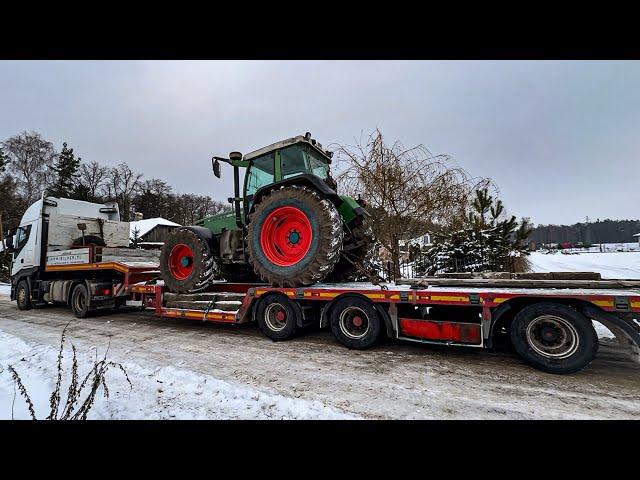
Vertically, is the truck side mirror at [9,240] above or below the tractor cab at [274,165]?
below

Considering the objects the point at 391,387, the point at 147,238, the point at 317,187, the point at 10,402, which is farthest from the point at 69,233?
the point at 147,238

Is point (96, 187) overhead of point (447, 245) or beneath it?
overhead

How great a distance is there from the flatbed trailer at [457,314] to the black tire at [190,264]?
10.2 inches

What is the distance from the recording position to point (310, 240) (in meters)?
5.44

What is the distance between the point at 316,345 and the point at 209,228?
381cm

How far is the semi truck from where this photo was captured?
3.61 meters

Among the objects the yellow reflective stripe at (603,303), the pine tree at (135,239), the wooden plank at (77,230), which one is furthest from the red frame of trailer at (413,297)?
the pine tree at (135,239)

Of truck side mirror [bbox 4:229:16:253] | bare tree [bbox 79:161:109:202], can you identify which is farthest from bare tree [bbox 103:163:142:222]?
truck side mirror [bbox 4:229:16:253]

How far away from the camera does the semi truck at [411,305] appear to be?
3611 mm

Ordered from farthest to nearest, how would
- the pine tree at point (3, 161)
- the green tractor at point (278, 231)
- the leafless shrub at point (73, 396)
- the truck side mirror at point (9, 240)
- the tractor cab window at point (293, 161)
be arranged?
the pine tree at point (3, 161)
the truck side mirror at point (9, 240)
the tractor cab window at point (293, 161)
the green tractor at point (278, 231)
the leafless shrub at point (73, 396)

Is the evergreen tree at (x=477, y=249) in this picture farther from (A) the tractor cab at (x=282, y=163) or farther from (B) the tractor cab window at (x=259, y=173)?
(B) the tractor cab window at (x=259, y=173)

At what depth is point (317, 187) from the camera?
5387 mm

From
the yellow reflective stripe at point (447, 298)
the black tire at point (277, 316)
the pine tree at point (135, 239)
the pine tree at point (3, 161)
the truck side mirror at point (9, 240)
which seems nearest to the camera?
the yellow reflective stripe at point (447, 298)
